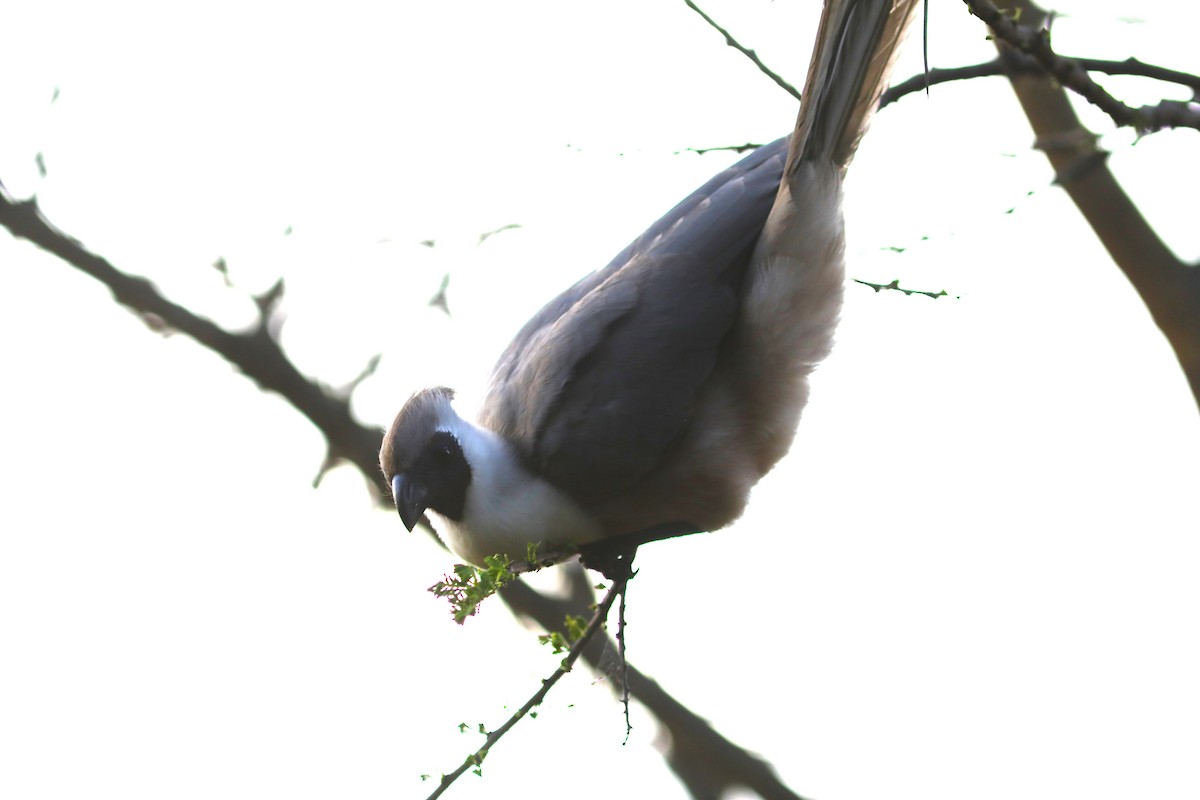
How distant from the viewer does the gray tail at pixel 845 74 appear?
3.28m

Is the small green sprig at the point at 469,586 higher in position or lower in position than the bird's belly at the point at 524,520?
lower

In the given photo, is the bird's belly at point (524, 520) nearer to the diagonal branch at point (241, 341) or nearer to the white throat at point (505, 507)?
the white throat at point (505, 507)

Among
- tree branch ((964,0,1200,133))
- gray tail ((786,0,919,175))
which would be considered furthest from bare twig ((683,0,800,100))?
tree branch ((964,0,1200,133))

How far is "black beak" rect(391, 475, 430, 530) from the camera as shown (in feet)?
13.3

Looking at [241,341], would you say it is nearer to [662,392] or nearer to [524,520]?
[524,520]

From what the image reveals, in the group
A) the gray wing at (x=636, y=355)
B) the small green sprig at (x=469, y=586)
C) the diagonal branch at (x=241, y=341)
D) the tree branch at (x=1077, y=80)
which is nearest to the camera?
the tree branch at (x=1077, y=80)

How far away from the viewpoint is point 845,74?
3.48 m

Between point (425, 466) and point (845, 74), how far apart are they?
6.39 ft

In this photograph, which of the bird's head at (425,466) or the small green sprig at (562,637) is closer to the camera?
the small green sprig at (562,637)

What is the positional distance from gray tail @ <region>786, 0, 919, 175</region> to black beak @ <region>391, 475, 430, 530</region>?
5.65 ft

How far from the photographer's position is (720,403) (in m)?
4.15

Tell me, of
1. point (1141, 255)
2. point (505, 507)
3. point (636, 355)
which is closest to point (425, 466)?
point (505, 507)

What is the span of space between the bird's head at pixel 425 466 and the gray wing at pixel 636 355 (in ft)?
0.77

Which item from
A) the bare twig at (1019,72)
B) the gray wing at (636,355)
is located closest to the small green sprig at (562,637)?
the gray wing at (636,355)
